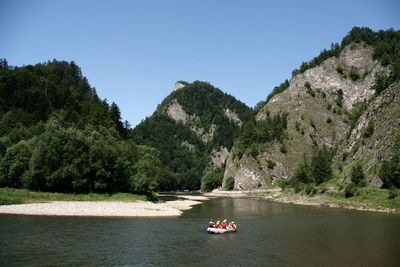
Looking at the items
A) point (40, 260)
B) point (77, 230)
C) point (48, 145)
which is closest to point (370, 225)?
point (77, 230)

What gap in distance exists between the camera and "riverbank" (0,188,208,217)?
70.7 m

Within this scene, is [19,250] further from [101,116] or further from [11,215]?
[101,116]

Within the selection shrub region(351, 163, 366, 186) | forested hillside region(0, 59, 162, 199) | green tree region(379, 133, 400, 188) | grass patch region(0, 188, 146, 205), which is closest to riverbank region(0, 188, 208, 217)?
grass patch region(0, 188, 146, 205)

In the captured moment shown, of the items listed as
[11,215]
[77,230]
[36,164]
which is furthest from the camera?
[36,164]

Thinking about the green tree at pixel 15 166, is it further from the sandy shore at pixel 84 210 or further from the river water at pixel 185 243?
the river water at pixel 185 243

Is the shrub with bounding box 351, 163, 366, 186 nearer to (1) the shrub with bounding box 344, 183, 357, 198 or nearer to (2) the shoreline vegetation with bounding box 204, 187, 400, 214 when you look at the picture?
(1) the shrub with bounding box 344, 183, 357, 198

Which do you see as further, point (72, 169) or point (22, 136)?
point (22, 136)

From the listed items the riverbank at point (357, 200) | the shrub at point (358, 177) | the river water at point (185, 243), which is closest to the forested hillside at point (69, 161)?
the river water at point (185, 243)

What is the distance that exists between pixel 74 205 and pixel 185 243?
124ft

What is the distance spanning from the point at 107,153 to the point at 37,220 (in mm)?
39311

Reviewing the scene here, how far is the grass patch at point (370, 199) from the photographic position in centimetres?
8956

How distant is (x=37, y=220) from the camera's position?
59.9 m

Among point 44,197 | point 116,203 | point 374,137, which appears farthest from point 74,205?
point 374,137

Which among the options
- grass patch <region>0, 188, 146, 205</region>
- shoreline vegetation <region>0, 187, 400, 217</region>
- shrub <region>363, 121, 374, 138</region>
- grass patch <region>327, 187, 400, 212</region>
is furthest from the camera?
shrub <region>363, 121, 374, 138</region>
